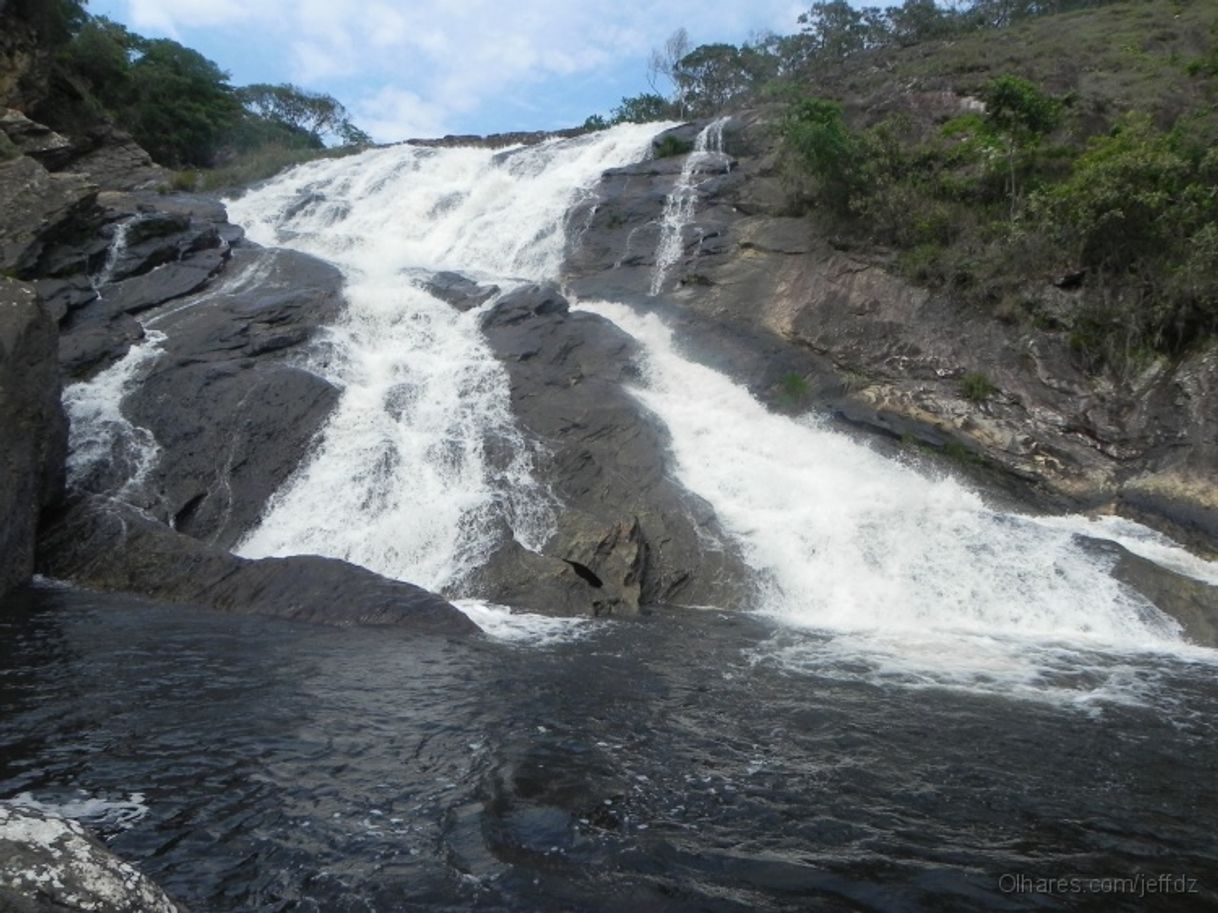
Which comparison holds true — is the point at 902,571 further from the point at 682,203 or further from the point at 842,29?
the point at 842,29

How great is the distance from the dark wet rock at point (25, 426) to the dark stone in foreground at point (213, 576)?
0.58 m

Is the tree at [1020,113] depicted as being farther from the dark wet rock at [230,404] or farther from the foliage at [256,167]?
the foliage at [256,167]

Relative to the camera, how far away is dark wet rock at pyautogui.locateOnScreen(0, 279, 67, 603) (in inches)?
515

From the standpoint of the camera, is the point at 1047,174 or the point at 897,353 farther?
the point at 1047,174

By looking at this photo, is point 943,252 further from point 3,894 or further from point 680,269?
point 3,894

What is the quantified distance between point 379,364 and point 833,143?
42.8 ft

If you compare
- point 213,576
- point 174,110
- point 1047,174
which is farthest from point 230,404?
point 174,110

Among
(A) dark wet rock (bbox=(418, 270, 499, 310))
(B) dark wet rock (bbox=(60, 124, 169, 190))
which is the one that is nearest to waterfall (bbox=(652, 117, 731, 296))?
(A) dark wet rock (bbox=(418, 270, 499, 310))

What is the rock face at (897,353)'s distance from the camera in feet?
58.1

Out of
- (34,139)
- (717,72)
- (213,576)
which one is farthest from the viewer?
(717,72)

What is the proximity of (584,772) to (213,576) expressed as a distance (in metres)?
8.06

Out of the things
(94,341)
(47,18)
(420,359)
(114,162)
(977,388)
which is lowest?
(94,341)

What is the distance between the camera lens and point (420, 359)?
1988 centimetres

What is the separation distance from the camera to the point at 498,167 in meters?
32.4
